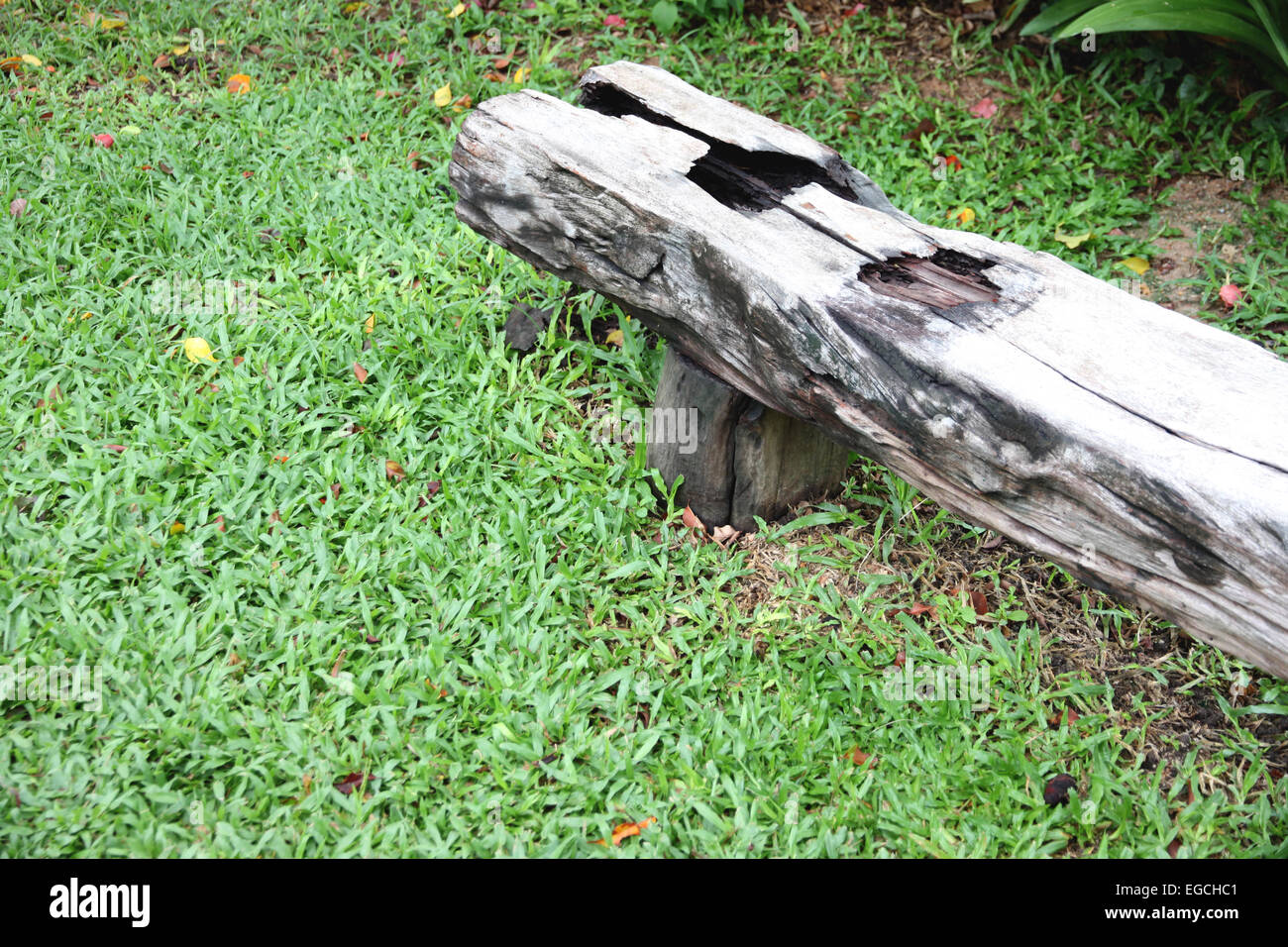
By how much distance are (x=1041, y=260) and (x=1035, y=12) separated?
3.09 meters

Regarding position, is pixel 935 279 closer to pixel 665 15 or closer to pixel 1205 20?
pixel 1205 20

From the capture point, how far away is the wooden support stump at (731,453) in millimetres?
2832

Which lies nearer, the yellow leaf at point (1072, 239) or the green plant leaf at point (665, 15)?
the yellow leaf at point (1072, 239)

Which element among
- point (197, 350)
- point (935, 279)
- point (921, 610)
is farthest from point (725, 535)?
point (197, 350)

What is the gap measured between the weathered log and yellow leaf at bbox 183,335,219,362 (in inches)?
44.8

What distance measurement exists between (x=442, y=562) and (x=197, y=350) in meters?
1.31

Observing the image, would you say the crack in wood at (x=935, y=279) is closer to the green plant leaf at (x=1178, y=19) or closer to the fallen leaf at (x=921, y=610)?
the fallen leaf at (x=921, y=610)

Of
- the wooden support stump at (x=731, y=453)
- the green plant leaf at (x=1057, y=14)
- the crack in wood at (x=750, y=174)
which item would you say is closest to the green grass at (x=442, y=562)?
the wooden support stump at (x=731, y=453)

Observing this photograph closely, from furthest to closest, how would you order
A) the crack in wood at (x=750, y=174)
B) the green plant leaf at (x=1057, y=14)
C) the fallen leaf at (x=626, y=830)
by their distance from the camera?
the green plant leaf at (x=1057, y=14) < the crack in wood at (x=750, y=174) < the fallen leaf at (x=626, y=830)

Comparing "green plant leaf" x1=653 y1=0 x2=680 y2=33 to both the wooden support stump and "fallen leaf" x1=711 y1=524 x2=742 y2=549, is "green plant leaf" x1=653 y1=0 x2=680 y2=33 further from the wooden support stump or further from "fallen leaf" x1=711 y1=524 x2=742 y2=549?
"fallen leaf" x1=711 y1=524 x2=742 y2=549

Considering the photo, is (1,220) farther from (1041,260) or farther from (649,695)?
(1041,260)

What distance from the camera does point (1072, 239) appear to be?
13.0 feet

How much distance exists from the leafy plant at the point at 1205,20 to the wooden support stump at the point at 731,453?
2236 millimetres

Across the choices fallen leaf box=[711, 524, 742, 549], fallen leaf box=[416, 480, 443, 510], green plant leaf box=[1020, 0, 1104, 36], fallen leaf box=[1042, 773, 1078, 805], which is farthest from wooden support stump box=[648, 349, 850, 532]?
green plant leaf box=[1020, 0, 1104, 36]
